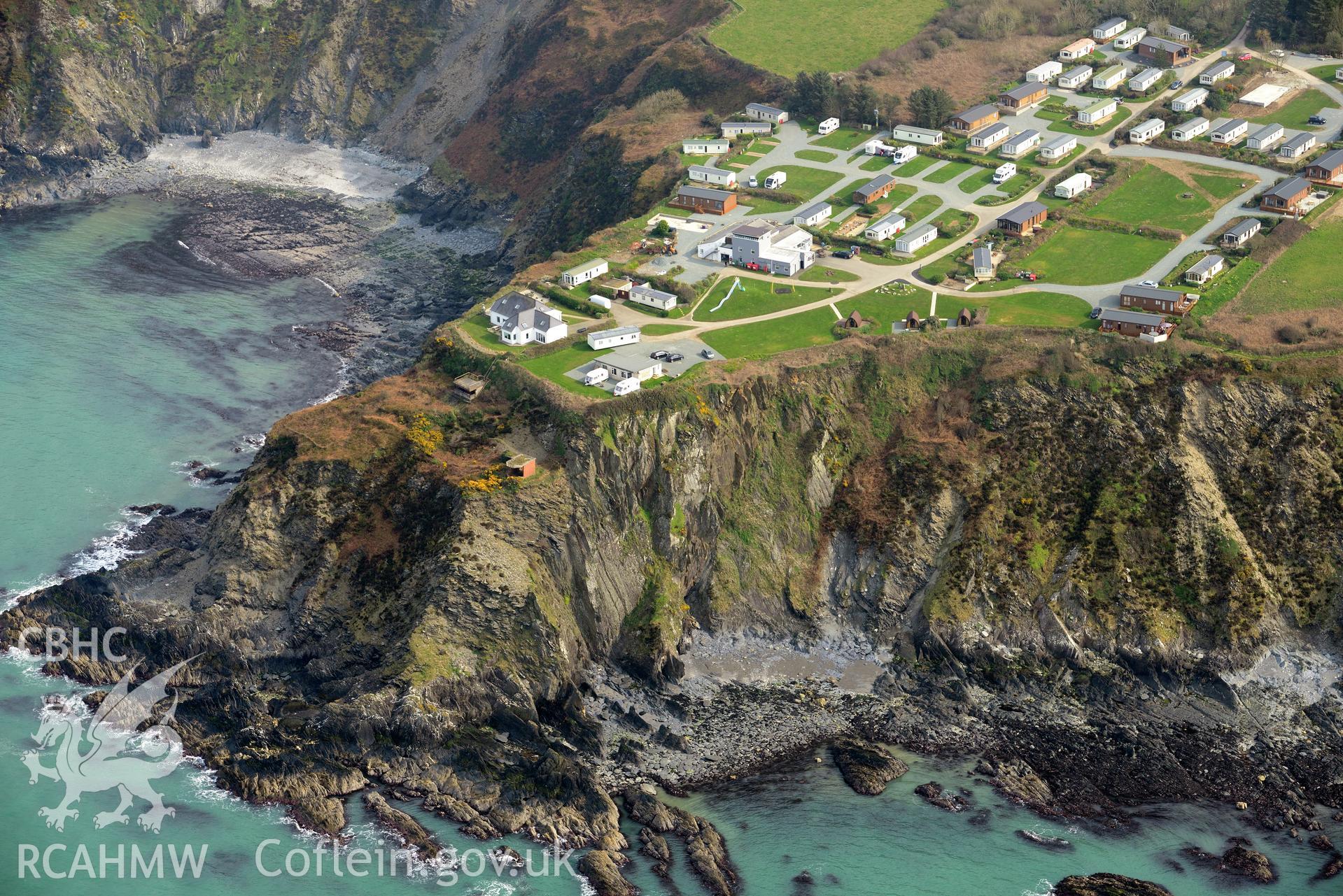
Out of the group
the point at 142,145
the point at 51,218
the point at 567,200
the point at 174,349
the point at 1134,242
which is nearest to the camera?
the point at 1134,242

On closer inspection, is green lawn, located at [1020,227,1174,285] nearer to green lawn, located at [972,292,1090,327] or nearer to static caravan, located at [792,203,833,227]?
green lawn, located at [972,292,1090,327]

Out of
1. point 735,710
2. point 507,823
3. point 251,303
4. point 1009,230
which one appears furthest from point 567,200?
point 507,823

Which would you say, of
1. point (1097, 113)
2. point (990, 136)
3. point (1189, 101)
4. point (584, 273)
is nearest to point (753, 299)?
point (584, 273)

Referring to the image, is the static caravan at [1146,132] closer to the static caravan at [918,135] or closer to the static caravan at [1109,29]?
the static caravan at [918,135]

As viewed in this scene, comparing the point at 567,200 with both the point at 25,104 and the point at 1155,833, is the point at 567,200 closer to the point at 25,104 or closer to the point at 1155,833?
the point at 25,104

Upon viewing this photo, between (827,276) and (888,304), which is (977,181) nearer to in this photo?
(827,276)
